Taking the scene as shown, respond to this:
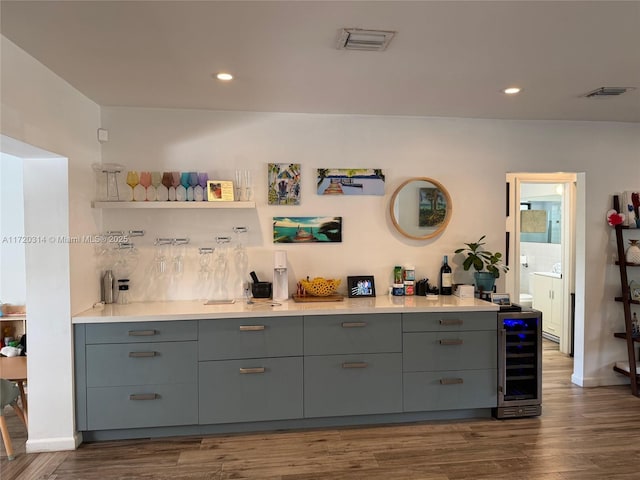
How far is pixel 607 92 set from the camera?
324 centimetres

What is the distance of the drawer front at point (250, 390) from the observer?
3.25 meters

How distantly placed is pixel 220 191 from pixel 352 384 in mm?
1774

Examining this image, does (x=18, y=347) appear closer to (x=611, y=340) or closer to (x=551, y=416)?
(x=551, y=416)

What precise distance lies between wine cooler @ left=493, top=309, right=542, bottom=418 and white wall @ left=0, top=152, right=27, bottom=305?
385 cm

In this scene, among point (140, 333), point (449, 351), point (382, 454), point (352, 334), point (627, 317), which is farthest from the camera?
point (627, 317)

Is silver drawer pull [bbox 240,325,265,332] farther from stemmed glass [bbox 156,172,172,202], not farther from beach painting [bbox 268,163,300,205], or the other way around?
stemmed glass [bbox 156,172,172,202]

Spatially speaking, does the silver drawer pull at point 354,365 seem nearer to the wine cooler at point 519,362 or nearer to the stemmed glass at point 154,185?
the wine cooler at point 519,362

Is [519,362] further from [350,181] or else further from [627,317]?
[350,181]

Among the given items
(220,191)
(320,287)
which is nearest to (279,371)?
(320,287)

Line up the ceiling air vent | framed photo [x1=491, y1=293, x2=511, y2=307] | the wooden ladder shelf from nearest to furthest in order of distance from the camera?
the ceiling air vent
framed photo [x1=491, y1=293, x2=511, y2=307]
the wooden ladder shelf

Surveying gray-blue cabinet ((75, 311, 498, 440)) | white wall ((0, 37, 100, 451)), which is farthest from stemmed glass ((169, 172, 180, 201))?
gray-blue cabinet ((75, 311, 498, 440))

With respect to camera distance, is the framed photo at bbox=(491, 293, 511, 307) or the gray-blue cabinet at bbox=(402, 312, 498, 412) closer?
the gray-blue cabinet at bbox=(402, 312, 498, 412)

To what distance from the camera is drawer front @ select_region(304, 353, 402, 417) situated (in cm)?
334

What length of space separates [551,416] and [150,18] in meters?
3.81
